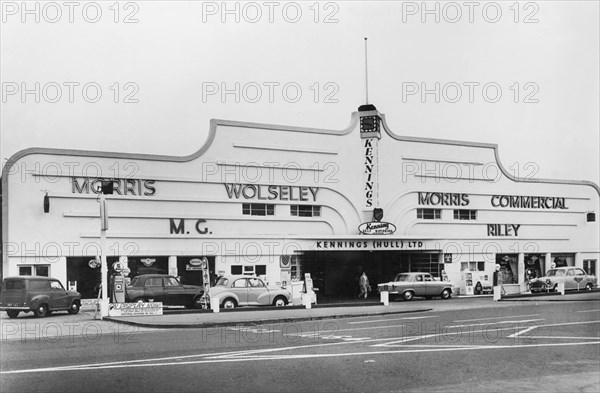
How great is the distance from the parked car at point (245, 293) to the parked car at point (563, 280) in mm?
16921

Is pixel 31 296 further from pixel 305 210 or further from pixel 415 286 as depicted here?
pixel 415 286

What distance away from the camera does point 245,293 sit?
26.7 m

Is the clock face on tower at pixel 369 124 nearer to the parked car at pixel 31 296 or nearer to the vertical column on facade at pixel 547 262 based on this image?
the vertical column on facade at pixel 547 262

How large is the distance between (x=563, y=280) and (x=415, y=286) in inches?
388

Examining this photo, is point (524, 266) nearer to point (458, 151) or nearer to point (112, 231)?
point (458, 151)

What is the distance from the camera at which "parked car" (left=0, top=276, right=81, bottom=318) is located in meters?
23.0

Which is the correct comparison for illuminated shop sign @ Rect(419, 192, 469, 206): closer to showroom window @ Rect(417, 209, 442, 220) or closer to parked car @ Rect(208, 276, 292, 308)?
showroom window @ Rect(417, 209, 442, 220)

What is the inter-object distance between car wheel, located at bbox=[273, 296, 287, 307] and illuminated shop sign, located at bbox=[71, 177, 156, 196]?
7.50 m

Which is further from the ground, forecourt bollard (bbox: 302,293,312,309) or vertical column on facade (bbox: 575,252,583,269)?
vertical column on facade (bbox: 575,252,583,269)

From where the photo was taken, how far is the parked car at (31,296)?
23.0 metres

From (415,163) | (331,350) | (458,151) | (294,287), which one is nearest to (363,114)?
(415,163)

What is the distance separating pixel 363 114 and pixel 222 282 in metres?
13.5

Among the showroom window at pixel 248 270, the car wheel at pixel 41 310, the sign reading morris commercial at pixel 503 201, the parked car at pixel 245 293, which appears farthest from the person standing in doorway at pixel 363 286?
the car wheel at pixel 41 310

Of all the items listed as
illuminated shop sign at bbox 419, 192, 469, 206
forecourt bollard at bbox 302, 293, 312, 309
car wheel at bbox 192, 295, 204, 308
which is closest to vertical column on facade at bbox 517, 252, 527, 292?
illuminated shop sign at bbox 419, 192, 469, 206
